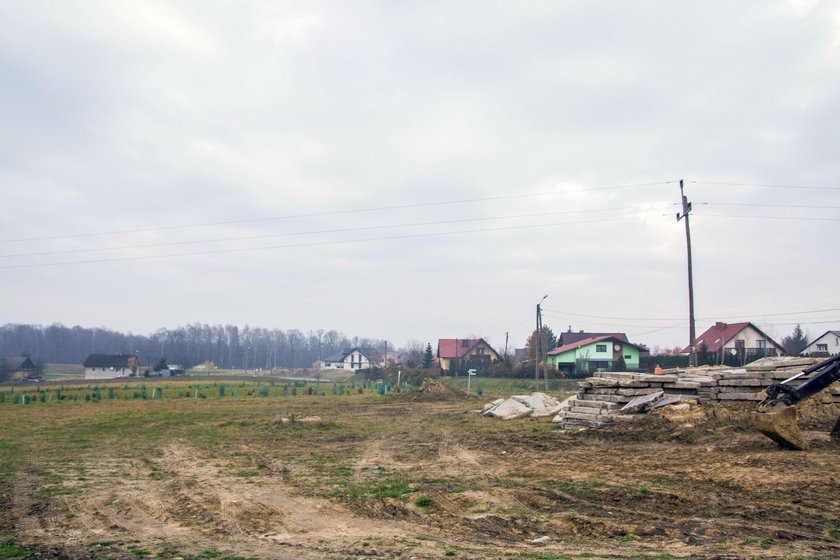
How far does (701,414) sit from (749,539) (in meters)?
10.3

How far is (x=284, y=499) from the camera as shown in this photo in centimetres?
963

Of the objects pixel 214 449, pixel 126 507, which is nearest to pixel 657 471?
pixel 126 507

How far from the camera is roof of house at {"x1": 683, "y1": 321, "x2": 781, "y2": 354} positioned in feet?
196

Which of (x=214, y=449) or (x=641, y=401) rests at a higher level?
(x=641, y=401)

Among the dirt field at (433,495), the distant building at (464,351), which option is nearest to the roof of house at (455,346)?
the distant building at (464,351)

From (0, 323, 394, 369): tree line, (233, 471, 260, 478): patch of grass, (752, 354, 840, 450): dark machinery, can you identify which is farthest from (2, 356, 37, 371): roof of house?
(752, 354, 840, 450): dark machinery

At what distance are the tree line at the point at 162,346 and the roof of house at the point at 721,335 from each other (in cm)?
7938

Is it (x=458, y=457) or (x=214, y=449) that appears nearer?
(x=458, y=457)

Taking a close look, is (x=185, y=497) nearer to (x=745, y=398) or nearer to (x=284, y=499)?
(x=284, y=499)

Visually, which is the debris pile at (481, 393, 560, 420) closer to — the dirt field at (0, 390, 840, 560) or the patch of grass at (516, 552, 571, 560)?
the dirt field at (0, 390, 840, 560)

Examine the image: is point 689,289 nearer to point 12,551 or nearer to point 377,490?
point 377,490

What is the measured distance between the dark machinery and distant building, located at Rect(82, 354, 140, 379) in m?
95.3

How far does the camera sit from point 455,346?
3295 inches

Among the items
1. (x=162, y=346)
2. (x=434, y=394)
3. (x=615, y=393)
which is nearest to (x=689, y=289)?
(x=615, y=393)
